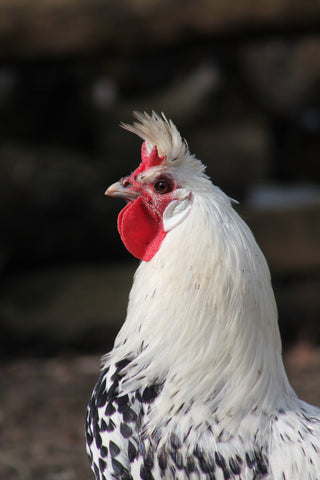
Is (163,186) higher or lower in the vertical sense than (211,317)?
higher

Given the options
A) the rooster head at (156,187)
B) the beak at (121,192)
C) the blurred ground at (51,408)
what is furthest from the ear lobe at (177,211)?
the blurred ground at (51,408)

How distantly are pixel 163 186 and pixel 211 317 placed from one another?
0.48 meters

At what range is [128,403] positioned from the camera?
230cm

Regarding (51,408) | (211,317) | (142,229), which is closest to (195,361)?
(211,317)

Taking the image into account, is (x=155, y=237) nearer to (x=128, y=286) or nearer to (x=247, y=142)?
(x=128, y=286)

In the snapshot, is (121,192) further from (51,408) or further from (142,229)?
(51,408)

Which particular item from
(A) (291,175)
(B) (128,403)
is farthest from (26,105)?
(B) (128,403)

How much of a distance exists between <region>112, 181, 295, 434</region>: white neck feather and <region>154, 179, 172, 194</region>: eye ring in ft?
0.35

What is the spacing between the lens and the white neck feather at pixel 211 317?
224 centimetres

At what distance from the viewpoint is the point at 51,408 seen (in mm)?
4645

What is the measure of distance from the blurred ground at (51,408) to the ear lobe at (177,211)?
→ 6.61 ft

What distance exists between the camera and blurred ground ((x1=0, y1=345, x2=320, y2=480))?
3.88 metres

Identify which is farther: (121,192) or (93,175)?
(93,175)

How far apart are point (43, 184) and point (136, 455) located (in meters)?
3.34
